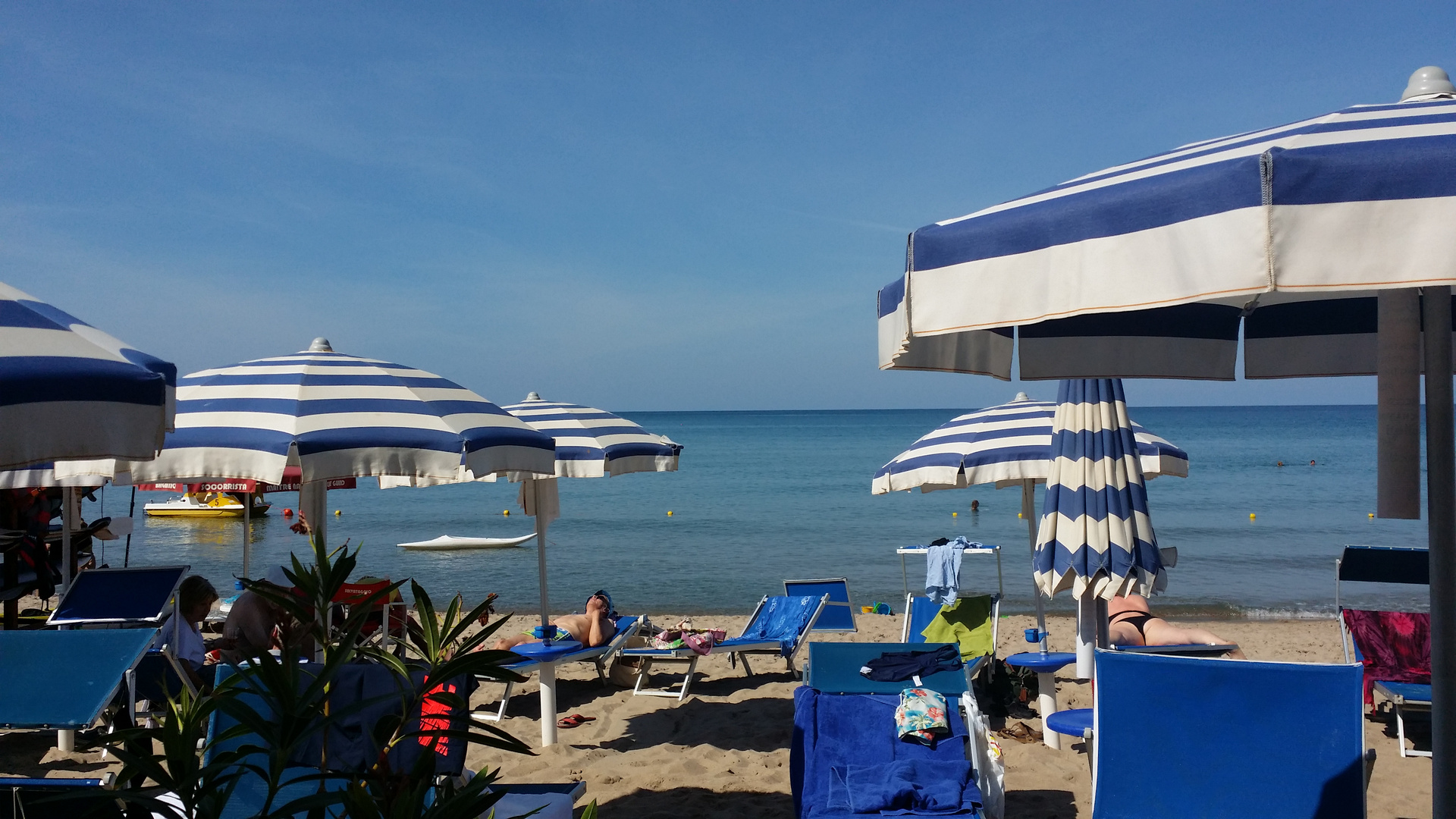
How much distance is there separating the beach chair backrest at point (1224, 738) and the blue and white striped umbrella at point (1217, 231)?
5.54ft

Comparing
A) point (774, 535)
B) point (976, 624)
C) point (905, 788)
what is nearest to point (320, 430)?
point (905, 788)

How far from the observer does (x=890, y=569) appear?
18.3 metres

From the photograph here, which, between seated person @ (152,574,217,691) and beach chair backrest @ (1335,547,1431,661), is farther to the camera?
beach chair backrest @ (1335,547,1431,661)

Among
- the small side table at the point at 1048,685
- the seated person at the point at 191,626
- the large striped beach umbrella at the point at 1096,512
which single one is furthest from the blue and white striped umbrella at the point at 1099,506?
the seated person at the point at 191,626

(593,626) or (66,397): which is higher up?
(66,397)

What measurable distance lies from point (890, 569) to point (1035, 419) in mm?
12187

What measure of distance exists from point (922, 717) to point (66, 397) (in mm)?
3376

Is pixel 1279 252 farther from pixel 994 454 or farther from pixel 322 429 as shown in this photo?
pixel 994 454

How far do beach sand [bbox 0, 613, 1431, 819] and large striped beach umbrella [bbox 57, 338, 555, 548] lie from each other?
1468mm

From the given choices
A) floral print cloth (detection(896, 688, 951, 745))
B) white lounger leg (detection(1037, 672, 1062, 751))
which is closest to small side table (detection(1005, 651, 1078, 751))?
white lounger leg (detection(1037, 672, 1062, 751))

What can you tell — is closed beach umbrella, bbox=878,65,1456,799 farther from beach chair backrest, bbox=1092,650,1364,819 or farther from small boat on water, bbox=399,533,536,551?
small boat on water, bbox=399,533,536,551

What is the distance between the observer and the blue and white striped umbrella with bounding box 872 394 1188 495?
6.14m

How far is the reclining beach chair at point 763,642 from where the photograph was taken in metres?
7.42

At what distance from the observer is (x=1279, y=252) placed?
157 cm
